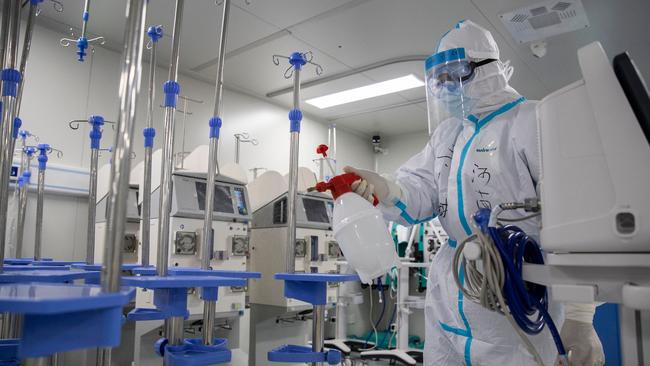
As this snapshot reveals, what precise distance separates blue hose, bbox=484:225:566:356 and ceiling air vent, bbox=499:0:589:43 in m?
2.97

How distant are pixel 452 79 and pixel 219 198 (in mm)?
2247

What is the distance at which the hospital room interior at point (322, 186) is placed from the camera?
814mm

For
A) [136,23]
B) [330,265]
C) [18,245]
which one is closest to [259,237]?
[330,265]

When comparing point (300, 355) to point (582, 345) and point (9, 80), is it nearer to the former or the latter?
point (582, 345)

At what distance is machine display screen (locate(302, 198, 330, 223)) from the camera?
13.4 feet

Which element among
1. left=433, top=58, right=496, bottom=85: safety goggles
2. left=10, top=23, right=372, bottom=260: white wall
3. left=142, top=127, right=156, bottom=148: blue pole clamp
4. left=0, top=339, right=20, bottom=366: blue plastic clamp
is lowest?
left=0, top=339, right=20, bottom=366: blue plastic clamp

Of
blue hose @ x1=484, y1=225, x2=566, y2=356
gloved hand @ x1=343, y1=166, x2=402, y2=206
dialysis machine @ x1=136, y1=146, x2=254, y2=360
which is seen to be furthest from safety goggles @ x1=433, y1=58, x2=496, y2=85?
dialysis machine @ x1=136, y1=146, x2=254, y2=360

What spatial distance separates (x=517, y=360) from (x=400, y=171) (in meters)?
0.79

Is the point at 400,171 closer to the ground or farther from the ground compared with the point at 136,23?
closer to the ground

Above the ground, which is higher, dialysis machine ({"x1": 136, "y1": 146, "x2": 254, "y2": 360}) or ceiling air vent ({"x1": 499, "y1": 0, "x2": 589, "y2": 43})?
ceiling air vent ({"x1": 499, "y1": 0, "x2": 589, "y2": 43})

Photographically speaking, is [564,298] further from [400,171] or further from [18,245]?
[18,245]

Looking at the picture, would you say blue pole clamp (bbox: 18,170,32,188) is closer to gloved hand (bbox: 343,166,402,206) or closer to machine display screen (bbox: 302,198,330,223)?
machine display screen (bbox: 302,198,330,223)

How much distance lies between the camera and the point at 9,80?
1629 mm

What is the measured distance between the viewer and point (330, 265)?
13.5ft
